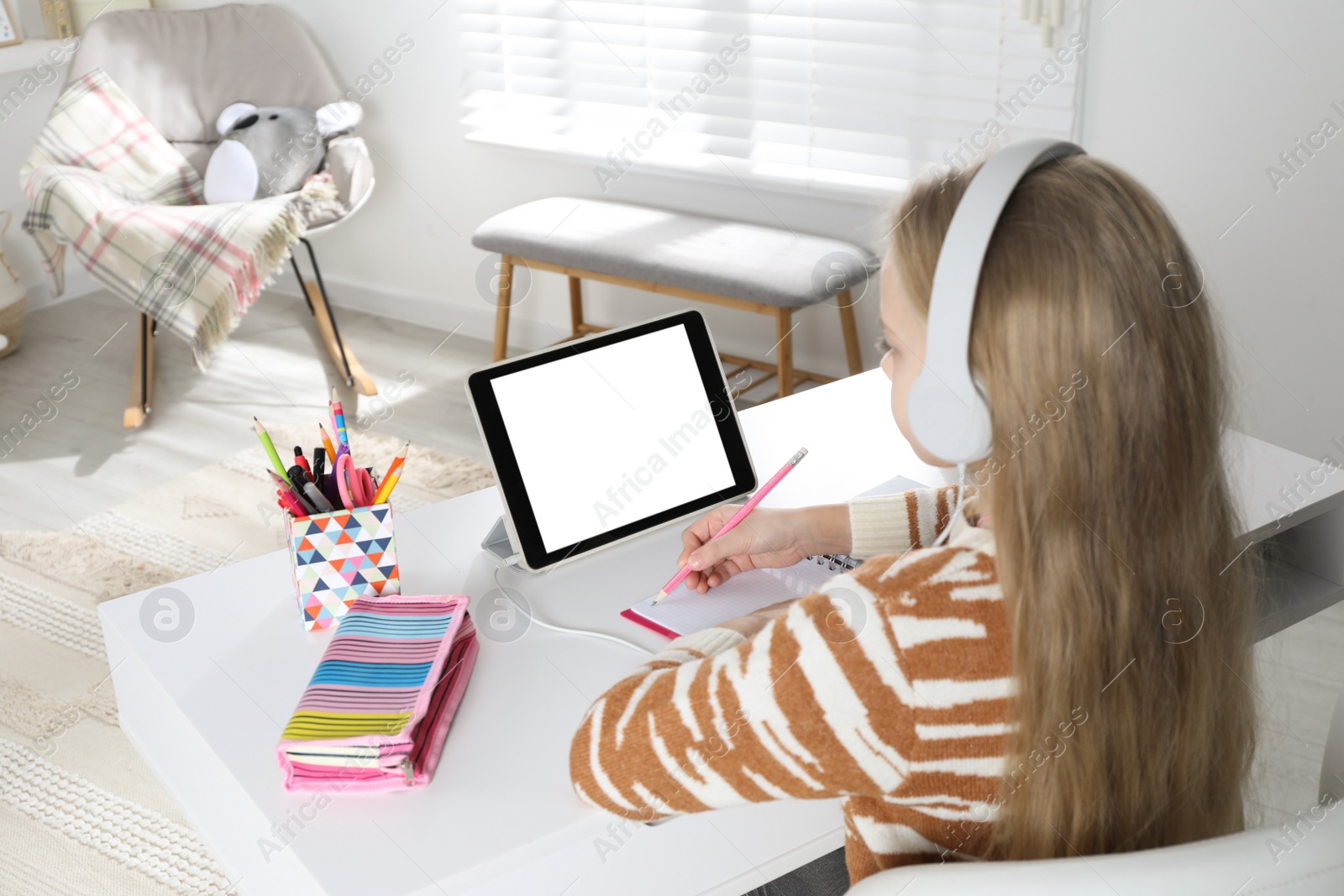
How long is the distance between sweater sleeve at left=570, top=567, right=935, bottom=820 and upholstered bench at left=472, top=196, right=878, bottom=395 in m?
1.85

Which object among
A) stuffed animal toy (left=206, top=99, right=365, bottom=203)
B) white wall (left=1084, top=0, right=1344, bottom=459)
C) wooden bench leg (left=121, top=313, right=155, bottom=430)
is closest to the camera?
white wall (left=1084, top=0, right=1344, bottom=459)

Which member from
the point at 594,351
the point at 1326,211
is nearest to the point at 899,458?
the point at 594,351

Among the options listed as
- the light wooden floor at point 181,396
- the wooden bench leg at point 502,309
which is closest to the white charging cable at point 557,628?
the light wooden floor at point 181,396

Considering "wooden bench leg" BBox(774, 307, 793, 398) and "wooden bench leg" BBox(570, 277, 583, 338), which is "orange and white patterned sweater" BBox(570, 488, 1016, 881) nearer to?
"wooden bench leg" BBox(774, 307, 793, 398)

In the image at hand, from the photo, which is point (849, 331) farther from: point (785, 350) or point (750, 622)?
point (750, 622)

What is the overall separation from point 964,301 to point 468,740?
1.67 ft

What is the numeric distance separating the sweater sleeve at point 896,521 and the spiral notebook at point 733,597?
0.09ft

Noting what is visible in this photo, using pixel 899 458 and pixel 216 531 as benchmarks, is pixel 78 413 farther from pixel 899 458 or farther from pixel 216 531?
pixel 899 458

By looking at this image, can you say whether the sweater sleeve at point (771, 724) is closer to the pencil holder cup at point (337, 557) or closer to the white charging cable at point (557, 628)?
the white charging cable at point (557, 628)

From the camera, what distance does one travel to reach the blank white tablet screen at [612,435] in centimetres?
114

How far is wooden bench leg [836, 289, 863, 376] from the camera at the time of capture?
107 inches

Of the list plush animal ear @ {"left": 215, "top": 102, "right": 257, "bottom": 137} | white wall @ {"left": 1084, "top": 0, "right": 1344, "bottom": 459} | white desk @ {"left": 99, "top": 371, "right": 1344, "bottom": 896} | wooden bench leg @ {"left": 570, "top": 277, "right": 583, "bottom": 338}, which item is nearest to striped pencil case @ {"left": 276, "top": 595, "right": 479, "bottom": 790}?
white desk @ {"left": 99, "top": 371, "right": 1344, "bottom": 896}

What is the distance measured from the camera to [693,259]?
2.70 meters

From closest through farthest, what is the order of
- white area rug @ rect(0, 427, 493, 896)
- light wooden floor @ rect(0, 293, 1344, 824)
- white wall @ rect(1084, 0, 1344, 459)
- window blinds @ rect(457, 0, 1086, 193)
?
1. white area rug @ rect(0, 427, 493, 896)
2. white wall @ rect(1084, 0, 1344, 459)
3. window blinds @ rect(457, 0, 1086, 193)
4. light wooden floor @ rect(0, 293, 1344, 824)
